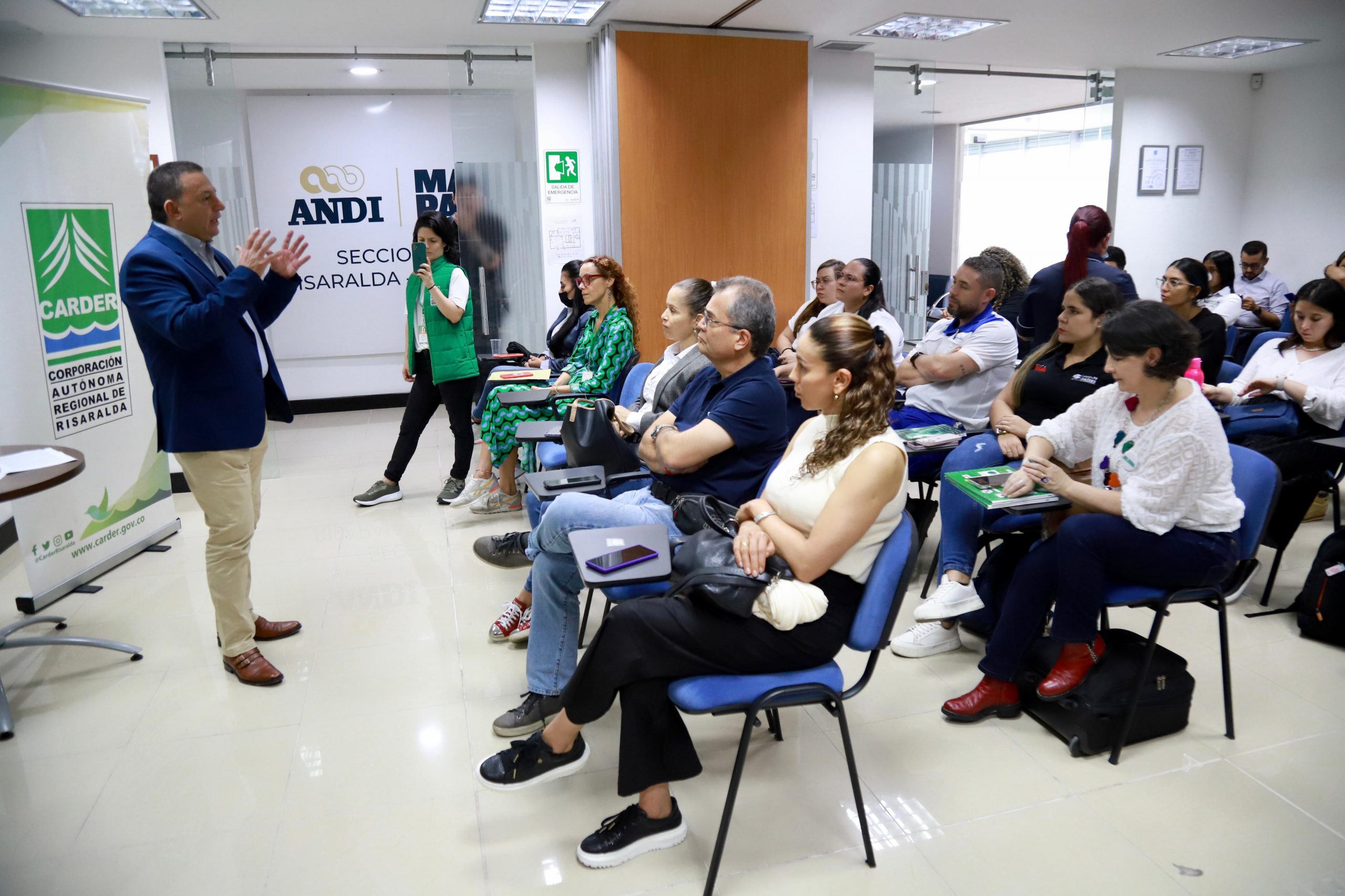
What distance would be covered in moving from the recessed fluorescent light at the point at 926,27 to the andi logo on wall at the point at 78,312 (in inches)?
184

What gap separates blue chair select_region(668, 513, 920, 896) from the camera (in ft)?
6.54

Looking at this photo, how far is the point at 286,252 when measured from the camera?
304cm

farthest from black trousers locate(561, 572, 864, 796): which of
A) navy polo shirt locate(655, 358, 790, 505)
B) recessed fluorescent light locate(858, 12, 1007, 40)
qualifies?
recessed fluorescent light locate(858, 12, 1007, 40)

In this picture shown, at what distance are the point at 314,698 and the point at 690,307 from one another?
1.94 meters

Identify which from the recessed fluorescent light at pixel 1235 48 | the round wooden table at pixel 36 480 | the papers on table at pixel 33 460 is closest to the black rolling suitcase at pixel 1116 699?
the round wooden table at pixel 36 480

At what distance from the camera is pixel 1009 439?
3344mm

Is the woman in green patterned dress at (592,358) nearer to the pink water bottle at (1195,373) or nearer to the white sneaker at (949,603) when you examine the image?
the white sneaker at (949,603)

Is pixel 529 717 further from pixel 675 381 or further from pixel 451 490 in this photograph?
pixel 451 490

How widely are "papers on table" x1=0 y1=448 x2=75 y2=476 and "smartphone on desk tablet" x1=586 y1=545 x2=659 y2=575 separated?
74.2 inches

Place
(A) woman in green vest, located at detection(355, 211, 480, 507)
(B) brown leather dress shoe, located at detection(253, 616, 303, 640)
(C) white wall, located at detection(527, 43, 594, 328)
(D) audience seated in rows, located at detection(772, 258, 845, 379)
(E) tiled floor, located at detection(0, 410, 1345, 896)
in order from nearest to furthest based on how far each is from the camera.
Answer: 1. (E) tiled floor, located at detection(0, 410, 1345, 896)
2. (B) brown leather dress shoe, located at detection(253, 616, 303, 640)
3. (D) audience seated in rows, located at detection(772, 258, 845, 379)
4. (A) woman in green vest, located at detection(355, 211, 480, 507)
5. (C) white wall, located at detection(527, 43, 594, 328)

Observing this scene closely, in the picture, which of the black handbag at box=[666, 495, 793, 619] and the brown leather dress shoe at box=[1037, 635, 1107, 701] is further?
the brown leather dress shoe at box=[1037, 635, 1107, 701]

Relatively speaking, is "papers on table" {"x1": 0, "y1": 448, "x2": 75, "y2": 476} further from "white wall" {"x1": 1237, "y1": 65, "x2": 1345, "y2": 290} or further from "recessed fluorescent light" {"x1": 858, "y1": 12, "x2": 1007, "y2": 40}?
"white wall" {"x1": 1237, "y1": 65, "x2": 1345, "y2": 290}

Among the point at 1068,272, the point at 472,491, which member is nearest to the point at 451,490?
the point at 472,491

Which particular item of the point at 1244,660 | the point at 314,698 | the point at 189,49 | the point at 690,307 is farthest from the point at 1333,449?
the point at 189,49
